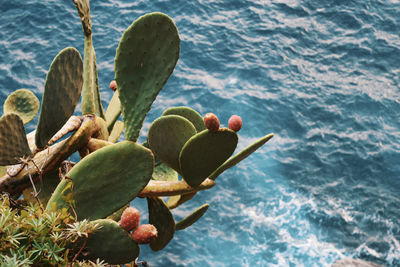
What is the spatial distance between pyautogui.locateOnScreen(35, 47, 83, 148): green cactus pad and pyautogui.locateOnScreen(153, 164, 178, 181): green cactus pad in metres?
0.46

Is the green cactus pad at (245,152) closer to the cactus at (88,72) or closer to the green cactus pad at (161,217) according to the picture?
the green cactus pad at (161,217)

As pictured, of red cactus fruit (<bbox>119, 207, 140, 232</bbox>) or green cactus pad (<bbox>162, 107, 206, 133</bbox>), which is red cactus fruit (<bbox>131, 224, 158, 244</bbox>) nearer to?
red cactus fruit (<bbox>119, 207, 140, 232</bbox>)

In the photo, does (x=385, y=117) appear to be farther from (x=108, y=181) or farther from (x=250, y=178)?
(x=108, y=181)

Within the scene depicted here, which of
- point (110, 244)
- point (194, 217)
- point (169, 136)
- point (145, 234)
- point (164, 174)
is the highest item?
point (169, 136)

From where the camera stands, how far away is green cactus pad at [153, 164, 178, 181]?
5.90 feet

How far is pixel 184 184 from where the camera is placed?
1.53m

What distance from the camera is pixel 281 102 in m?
10.3

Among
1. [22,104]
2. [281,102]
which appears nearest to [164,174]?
[22,104]

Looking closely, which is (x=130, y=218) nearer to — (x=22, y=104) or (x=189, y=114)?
(x=189, y=114)

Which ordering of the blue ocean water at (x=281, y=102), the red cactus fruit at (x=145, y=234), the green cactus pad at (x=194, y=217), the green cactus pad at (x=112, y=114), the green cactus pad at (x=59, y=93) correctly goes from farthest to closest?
the blue ocean water at (x=281, y=102)
the green cactus pad at (x=112, y=114)
the green cactus pad at (x=194, y=217)
the green cactus pad at (x=59, y=93)
the red cactus fruit at (x=145, y=234)

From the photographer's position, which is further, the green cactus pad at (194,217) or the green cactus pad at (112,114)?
the green cactus pad at (112,114)

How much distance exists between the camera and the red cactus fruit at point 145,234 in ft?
3.65

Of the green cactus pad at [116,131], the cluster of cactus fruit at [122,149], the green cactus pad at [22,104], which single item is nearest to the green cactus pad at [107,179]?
the cluster of cactus fruit at [122,149]

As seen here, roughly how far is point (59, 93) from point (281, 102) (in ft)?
30.1
